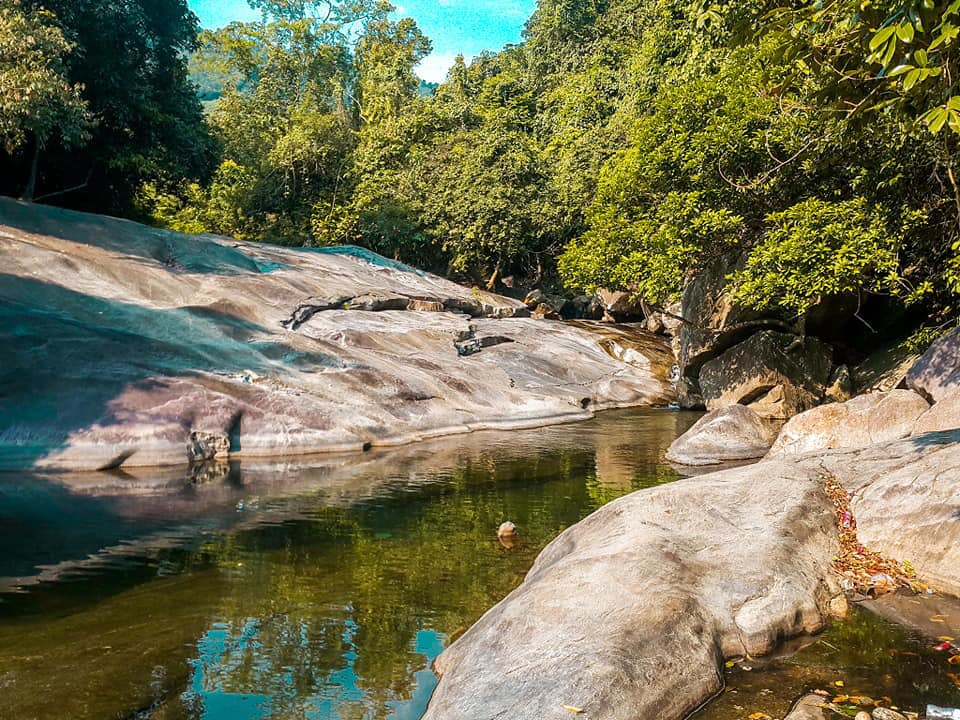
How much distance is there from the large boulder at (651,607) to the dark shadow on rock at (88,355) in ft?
41.1

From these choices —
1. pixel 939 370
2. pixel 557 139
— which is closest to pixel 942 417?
pixel 939 370

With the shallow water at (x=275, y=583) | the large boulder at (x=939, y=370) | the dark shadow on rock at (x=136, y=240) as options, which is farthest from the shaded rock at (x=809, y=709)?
the dark shadow on rock at (x=136, y=240)

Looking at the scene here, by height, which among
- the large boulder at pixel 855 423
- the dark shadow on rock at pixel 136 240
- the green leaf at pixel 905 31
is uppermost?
the dark shadow on rock at pixel 136 240

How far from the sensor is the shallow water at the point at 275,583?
665 centimetres

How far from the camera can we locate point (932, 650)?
6801 mm

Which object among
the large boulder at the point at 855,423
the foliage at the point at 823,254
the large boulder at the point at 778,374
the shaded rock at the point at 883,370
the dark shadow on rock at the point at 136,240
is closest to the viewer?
the large boulder at the point at 855,423

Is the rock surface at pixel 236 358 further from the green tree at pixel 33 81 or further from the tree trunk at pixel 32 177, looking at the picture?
the tree trunk at pixel 32 177

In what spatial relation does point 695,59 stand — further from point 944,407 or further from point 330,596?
point 330,596

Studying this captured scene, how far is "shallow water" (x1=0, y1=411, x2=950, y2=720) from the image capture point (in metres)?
6.65

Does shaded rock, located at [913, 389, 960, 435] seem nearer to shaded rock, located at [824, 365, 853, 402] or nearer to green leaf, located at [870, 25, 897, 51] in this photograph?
shaded rock, located at [824, 365, 853, 402]

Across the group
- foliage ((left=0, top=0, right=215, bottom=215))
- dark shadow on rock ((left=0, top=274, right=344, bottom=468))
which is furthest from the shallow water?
foliage ((left=0, top=0, right=215, bottom=215))

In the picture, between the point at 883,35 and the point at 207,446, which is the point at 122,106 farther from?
the point at 883,35

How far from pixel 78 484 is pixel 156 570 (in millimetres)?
6362

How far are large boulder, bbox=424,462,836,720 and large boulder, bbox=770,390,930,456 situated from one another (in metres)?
6.58
